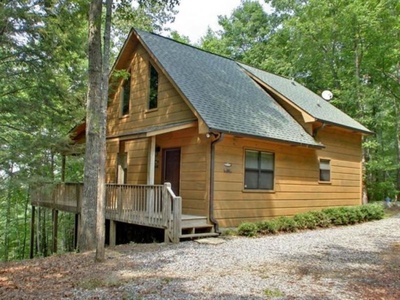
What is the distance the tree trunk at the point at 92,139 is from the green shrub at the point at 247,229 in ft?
12.3

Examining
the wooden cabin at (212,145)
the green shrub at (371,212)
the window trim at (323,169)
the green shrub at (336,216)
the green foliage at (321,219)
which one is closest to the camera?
the wooden cabin at (212,145)

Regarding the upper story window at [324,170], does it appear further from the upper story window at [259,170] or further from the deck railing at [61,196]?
the deck railing at [61,196]

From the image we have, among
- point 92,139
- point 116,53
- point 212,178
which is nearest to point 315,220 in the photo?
point 212,178

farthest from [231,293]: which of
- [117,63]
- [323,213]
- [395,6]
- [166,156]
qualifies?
[395,6]

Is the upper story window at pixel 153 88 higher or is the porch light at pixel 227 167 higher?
the upper story window at pixel 153 88

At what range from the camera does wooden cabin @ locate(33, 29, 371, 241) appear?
9.79m

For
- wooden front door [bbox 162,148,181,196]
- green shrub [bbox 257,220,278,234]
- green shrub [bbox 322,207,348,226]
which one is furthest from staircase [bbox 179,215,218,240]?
green shrub [bbox 322,207,348,226]

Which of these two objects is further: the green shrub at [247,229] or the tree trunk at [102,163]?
the green shrub at [247,229]

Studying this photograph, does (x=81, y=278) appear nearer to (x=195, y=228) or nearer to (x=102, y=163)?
(x=102, y=163)

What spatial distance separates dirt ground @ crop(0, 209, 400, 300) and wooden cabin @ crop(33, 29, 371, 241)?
2.41 meters

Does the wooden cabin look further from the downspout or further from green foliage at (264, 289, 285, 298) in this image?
green foliage at (264, 289, 285, 298)

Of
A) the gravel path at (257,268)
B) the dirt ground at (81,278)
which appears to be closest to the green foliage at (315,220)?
the gravel path at (257,268)

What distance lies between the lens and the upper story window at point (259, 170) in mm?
10750

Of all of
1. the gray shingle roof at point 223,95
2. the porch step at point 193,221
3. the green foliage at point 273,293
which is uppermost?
the gray shingle roof at point 223,95
